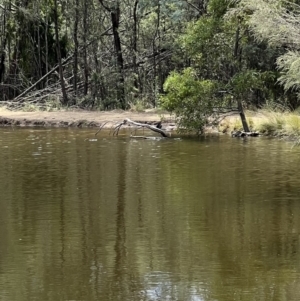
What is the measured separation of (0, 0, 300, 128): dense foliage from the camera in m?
22.0

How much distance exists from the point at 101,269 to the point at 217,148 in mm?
11818

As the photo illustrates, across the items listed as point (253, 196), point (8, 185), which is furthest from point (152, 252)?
point (8, 185)

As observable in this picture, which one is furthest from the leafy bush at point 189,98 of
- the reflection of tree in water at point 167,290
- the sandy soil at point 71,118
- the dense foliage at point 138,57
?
the reflection of tree in water at point 167,290

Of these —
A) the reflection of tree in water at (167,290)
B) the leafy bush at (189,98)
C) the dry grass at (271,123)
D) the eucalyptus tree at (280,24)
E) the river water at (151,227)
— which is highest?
the eucalyptus tree at (280,24)

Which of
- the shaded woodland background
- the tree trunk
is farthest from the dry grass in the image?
the shaded woodland background

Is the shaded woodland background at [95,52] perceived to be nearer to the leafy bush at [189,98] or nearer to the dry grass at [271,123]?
the dry grass at [271,123]

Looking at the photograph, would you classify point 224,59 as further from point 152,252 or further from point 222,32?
point 152,252

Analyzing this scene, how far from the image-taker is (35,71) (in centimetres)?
3594

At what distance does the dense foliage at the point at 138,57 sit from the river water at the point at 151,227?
482cm

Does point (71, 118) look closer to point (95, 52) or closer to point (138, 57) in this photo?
point (95, 52)

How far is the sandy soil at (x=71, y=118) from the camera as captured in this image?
2752cm

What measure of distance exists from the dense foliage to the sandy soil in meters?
1.43

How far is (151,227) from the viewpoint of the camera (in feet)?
32.0

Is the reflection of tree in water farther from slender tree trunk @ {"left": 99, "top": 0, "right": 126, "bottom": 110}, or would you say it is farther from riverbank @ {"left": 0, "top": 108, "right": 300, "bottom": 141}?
slender tree trunk @ {"left": 99, "top": 0, "right": 126, "bottom": 110}
